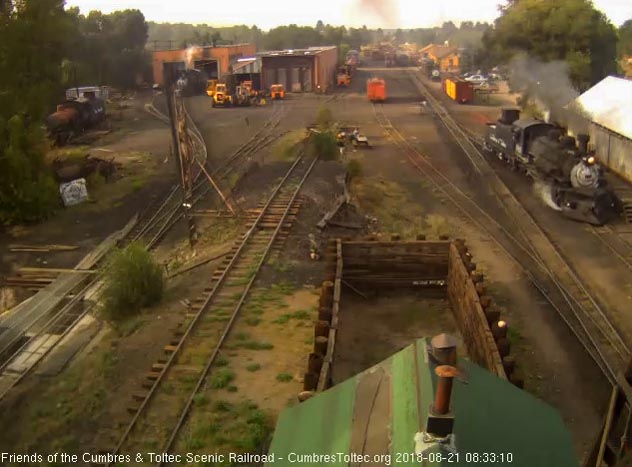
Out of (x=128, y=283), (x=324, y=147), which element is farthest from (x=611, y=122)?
(x=128, y=283)

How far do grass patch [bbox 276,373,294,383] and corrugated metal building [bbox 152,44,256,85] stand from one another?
53843 mm

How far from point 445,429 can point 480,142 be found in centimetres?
3143

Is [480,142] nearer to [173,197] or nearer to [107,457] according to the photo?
[173,197]

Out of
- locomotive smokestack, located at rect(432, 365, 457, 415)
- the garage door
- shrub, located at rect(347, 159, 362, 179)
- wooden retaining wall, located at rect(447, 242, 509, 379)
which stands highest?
the garage door

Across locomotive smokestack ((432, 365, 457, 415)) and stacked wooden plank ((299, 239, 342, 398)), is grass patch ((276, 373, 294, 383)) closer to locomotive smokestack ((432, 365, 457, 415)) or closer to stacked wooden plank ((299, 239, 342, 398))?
stacked wooden plank ((299, 239, 342, 398))

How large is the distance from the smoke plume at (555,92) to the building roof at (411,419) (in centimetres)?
2709

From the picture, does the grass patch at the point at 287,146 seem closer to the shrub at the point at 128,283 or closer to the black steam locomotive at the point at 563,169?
the black steam locomotive at the point at 563,169

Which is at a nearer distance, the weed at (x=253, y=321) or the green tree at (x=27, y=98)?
the weed at (x=253, y=321)

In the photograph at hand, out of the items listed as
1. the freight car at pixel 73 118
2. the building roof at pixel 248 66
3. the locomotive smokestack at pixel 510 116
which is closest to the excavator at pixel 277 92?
the building roof at pixel 248 66

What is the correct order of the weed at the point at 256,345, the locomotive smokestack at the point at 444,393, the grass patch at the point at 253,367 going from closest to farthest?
the locomotive smokestack at the point at 444,393 → the grass patch at the point at 253,367 → the weed at the point at 256,345

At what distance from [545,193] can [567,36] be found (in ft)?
84.7

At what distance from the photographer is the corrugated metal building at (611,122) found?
2614 cm

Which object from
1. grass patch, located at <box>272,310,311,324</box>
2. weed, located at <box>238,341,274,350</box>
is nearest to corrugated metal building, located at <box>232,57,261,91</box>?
grass patch, located at <box>272,310,311,324</box>

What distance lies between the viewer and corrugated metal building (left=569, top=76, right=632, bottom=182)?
1029 inches
